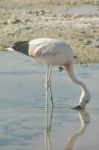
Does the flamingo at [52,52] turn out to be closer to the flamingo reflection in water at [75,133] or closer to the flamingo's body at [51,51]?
the flamingo's body at [51,51]

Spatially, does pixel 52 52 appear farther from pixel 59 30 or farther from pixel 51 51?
pixel 59 30

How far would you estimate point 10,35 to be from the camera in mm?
21109

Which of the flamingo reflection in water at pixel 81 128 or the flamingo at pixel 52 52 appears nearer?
the flamingo reflection in water at pixel 81 128

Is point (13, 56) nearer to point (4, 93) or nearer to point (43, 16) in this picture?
point (4, 93)

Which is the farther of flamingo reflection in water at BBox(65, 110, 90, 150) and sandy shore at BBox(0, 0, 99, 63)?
sandy shore at BBox(0, 0, 99, 63)

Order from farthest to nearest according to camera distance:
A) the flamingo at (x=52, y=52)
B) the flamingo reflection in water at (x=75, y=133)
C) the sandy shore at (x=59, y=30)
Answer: the sandy shore at (x=59, y=30)
the flamingo at (x=52, y=52)
the flamingo reflection in water at (x=75, y=133)

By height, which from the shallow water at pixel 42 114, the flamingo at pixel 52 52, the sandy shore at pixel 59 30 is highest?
the flamingo at pixel 52 52

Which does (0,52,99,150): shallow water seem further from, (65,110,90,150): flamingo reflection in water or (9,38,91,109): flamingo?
(9,38,91,109): flamingo

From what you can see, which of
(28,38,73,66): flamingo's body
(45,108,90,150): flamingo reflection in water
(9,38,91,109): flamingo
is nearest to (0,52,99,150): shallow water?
(45,108,90,150): flamingo reflection in water

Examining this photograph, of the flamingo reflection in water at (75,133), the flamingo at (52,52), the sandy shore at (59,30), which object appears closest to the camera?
the flamingo reflection in water at (75,133)

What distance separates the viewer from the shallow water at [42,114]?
29.4 ft

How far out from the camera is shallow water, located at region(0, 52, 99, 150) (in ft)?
29.4

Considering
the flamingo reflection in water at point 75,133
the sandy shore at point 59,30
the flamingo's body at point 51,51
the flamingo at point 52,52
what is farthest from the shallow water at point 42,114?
the sandy shore at point 59,30

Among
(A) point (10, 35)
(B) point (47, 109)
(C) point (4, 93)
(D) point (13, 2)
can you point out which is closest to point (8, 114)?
(B) point (47, 109)
